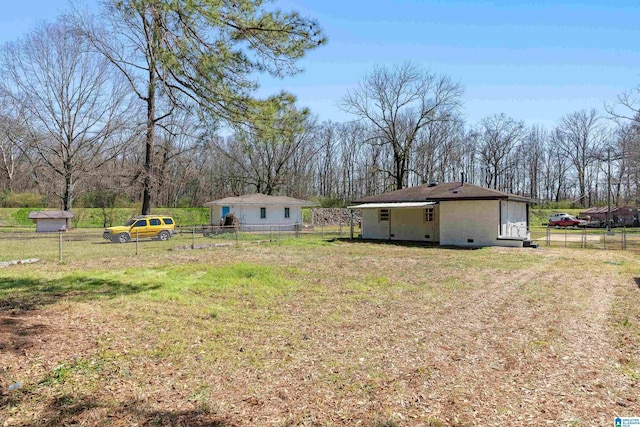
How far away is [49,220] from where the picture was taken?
28.1 meters

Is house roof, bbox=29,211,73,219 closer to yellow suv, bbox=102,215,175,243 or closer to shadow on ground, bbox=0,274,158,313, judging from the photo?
yellow suv, bbox=102,215,175,243

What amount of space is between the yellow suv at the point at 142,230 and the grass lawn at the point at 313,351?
39.3 ft

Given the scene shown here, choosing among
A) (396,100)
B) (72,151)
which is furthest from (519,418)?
(396,100)

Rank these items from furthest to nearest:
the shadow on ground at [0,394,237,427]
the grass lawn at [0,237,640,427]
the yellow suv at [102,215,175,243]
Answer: the yellow suv at [102,215,175,243], the grass lawn at [0,237,640,427], the shadow on ground at [0,394,237,427]

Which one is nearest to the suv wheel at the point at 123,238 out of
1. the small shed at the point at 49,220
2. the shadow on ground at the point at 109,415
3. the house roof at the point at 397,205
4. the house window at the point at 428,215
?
the small shed at the point at 49,220

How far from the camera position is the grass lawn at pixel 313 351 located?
3494 millimetres

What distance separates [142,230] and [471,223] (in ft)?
59.0

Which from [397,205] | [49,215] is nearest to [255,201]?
[397,205]

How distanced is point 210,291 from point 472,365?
563cm

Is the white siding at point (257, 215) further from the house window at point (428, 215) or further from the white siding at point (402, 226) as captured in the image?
the house window at point (428, 215)

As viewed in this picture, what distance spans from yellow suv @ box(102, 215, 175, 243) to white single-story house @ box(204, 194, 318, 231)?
23.7 ft

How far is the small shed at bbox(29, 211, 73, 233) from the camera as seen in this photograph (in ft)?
90.0

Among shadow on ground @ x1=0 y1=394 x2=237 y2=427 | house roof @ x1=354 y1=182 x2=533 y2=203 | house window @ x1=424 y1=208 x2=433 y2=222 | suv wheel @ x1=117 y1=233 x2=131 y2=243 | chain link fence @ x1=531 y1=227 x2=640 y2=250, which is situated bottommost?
shadow on ground @ x1=0 y1=394 x2=237 y2=427

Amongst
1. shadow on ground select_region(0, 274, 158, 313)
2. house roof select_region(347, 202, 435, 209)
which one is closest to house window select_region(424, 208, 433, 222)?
house roof select_region(347, 202, 435, 209)
